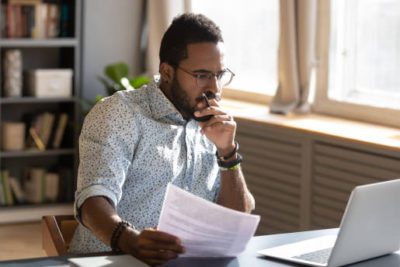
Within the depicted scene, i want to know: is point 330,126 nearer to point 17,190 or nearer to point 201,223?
point 17,190

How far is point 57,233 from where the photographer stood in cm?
260

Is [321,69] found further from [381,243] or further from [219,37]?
[381,243]

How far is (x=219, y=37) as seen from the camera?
2602 millimetres

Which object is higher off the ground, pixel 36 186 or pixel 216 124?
pixel 216 124

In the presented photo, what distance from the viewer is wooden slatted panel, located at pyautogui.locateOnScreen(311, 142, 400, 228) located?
4.04 m

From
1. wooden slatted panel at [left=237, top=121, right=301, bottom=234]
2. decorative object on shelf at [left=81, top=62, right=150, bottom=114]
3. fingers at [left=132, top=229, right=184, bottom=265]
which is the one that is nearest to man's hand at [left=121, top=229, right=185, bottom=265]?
fingers at [left=132, top=229, right=184, bottom=265]

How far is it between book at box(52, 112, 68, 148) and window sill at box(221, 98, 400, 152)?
3.82 feet

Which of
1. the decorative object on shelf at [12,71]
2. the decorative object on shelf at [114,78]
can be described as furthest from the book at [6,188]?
the decorative object on shelf at [114,78]

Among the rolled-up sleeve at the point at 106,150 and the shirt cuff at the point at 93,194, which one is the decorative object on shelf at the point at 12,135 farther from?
the shirt cuff at the point at 93,194

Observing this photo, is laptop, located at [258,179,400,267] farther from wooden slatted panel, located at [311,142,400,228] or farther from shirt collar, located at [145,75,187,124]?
wooden slatted panel, located at [311,142,400,228]

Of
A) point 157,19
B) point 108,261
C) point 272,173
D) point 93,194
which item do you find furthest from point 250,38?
point 108,261

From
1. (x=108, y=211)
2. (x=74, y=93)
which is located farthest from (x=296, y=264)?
(x=74, y=93)

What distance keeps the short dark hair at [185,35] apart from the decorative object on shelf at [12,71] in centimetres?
298

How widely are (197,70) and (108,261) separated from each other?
72 cm
